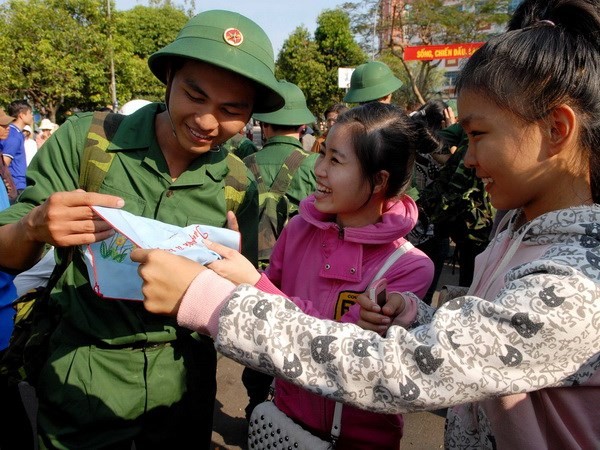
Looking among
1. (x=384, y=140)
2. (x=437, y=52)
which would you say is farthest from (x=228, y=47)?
(x=437, y=52)

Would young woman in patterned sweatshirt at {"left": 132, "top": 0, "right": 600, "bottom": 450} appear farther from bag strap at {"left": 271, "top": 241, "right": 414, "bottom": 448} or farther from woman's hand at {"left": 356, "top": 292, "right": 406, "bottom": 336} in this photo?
bag strap at {"left": 271, "top": 241, "right": 414, "bottom": 448}

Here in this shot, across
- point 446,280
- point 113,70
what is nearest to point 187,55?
point 446,280

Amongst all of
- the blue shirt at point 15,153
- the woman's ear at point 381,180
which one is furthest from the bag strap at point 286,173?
the blue shirt at point 15,153

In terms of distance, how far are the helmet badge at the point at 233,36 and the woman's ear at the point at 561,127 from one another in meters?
1.04

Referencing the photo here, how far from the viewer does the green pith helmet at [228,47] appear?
165 centimetres

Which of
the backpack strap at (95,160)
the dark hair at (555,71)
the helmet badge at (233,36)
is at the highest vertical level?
the helmet badge at (233,36)

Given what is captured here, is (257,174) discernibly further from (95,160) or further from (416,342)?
(416,342)

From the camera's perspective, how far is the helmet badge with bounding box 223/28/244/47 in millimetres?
1700

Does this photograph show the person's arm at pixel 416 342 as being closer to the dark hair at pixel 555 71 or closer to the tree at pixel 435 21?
the dark hair at pixel 555 71

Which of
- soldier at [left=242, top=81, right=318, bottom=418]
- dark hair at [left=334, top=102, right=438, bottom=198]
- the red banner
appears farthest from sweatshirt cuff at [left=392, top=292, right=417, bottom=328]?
the red banner

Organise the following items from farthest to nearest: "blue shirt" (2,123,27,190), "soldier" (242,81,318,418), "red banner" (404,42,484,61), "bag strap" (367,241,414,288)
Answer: "red banner" (404,42,484,61), "blue shirt" (2,123,27,190), "soldier" (242,81,318,418), "bag strap" (367,241,414,288)

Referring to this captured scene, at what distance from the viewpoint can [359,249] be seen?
6.09 ft

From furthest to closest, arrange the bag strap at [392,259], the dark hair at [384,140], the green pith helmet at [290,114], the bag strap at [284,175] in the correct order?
1. the green pith helmet at [290,114]
2. the bag strap at [284,175]
3. the dark hair at [384,140]
4. the bag strap at [392,259]

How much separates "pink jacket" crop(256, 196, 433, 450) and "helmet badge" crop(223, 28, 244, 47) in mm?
664
